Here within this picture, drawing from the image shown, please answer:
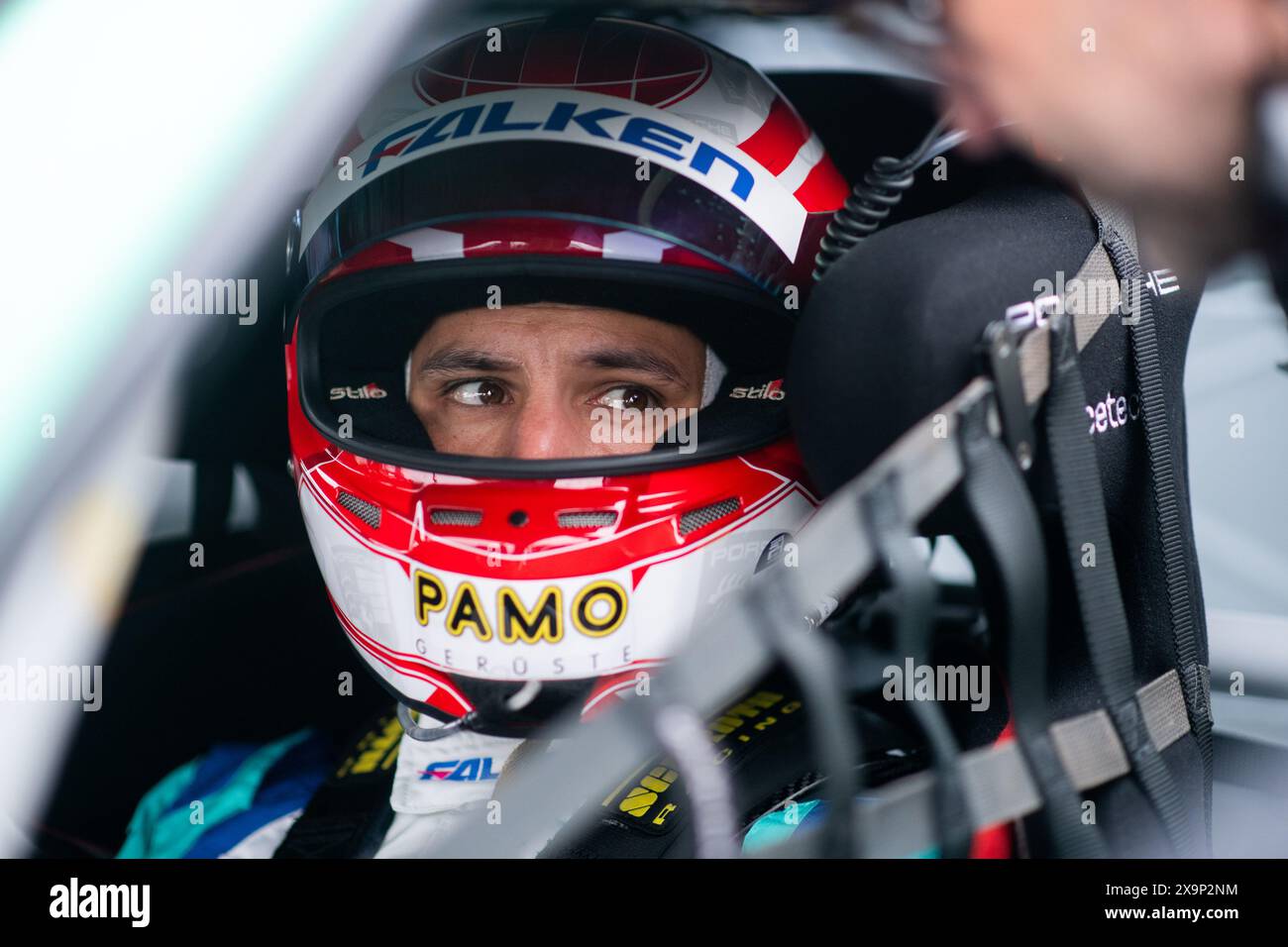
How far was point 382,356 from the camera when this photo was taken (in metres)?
1.27

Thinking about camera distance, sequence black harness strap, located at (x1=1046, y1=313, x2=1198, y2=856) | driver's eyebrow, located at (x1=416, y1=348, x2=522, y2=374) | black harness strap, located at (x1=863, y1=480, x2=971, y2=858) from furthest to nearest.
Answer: driver's eyebrow, located at (x1=416, y1=348, x2=522, y2=374), black harness strap, located at (x1=1046, y1=313, x2=1198, y2=856), black harness strap, located at (x1=863, y1=480, x2=971, y2=858)

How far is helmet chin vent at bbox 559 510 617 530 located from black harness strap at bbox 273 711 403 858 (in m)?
Answer: 0.43

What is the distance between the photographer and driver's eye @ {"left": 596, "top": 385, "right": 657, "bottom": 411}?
107cm

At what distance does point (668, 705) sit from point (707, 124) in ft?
2.12

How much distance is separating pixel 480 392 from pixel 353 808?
1.60 ft

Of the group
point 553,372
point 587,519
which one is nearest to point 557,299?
point 553,372

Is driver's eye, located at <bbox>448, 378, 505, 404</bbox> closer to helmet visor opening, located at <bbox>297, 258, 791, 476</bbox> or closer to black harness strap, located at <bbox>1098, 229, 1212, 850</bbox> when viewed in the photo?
helmet visor opening, located at <bbox>297, 258, 791, 476</bbox>

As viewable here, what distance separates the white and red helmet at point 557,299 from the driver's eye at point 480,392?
8 cm

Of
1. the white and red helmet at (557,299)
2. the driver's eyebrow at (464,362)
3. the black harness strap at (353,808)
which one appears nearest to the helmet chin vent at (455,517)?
the white and red helmet at (557,299)

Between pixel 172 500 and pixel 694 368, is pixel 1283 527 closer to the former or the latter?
pixel 694 368

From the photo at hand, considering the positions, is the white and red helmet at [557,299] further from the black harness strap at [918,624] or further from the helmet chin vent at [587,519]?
the black harness strap at [918,624]

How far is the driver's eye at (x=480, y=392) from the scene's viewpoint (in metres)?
1.11

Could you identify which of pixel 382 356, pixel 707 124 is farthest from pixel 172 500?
pixel 707 124

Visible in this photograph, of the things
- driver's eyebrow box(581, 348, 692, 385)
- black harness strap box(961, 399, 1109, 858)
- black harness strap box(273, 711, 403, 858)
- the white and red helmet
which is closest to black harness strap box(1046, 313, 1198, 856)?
black harness strap box(961, 399, 1109, 858)
